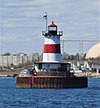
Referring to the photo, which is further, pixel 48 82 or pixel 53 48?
pixel 53 48

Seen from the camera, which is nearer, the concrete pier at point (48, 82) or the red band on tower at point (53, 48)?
the concrete pier at point (48, 82)

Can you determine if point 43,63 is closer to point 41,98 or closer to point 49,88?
point 49,88

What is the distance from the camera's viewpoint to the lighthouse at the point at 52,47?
3605 inches

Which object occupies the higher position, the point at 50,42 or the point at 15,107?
the point at 50,42

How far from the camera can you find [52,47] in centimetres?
9156

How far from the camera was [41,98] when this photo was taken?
7100 cm

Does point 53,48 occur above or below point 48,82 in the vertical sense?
above

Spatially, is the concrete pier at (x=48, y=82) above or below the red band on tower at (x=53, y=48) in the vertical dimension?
below

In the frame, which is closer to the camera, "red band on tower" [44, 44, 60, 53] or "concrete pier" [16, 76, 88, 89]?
"concrete pier" [16, 76, 88, 89]

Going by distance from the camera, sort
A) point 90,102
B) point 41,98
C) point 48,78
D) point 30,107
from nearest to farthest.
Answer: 1. point 30,107
2. point 90,102
3. point 41,98
4. point 48,78

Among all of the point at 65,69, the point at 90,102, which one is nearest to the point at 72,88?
the point at 65,69

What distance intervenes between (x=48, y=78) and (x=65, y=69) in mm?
3925

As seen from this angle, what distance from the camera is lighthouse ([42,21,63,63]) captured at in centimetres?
9156

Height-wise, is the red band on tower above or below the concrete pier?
above
